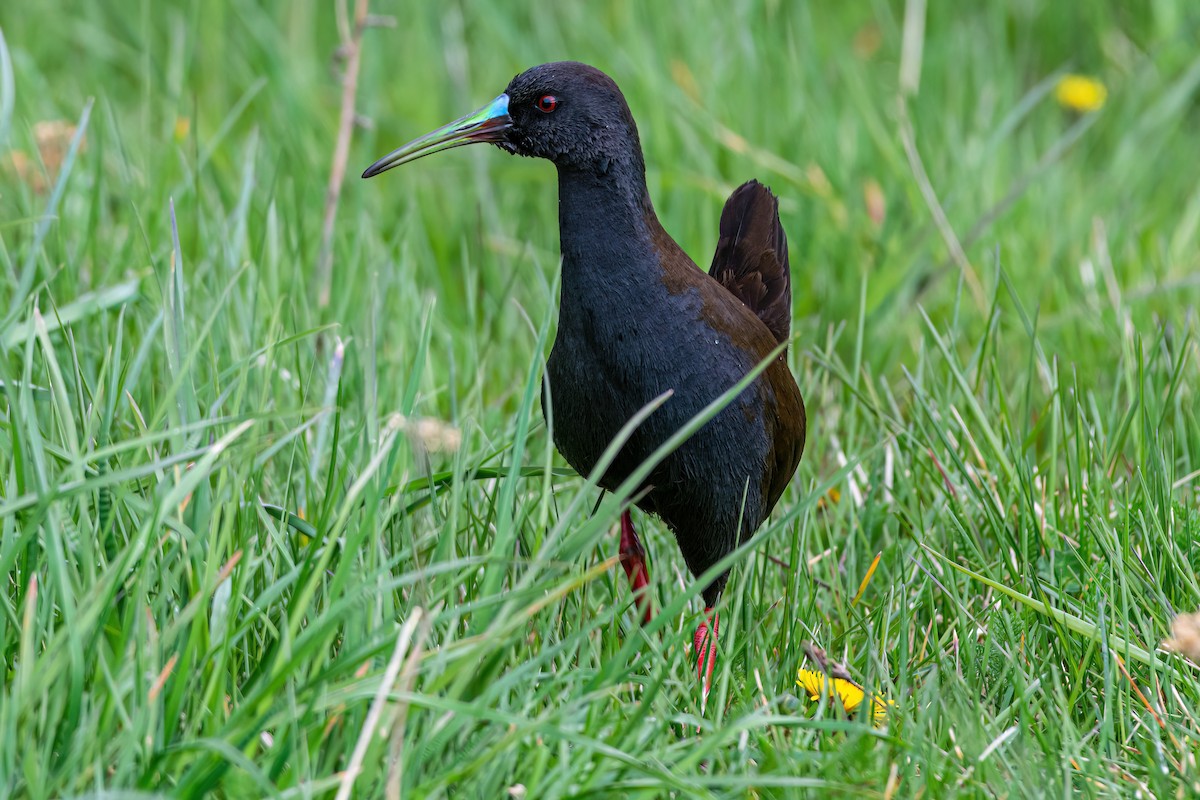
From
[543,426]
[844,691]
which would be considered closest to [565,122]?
[543,426]

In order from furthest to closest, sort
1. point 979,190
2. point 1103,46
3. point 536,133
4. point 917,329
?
point 1103,46 → point 979,190 → point 917,329 → point 536,133

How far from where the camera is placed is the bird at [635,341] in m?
2.66

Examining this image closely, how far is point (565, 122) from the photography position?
2.78 metres

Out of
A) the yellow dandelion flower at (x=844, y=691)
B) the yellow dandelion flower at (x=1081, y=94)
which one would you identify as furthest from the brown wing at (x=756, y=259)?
the yellow dandelion flower at (x=1081, y=94)

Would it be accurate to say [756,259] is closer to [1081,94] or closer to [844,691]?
[844,691]

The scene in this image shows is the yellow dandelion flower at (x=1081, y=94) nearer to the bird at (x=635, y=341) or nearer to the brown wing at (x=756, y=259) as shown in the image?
the brown wing at (x=756, y=259)

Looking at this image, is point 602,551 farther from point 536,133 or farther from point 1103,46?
point 1103,46

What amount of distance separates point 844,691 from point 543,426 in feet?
3.23

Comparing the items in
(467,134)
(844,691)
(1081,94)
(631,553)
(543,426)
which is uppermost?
(467,134)

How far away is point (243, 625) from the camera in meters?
2.05

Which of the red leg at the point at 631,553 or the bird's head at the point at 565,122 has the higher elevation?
the bird's head at the point at 565,122

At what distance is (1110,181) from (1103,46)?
1.05 meters

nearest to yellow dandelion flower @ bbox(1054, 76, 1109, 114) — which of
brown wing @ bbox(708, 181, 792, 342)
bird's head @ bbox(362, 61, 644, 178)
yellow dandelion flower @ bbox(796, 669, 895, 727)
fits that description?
brown wing @ bbox(708, 181, 792, 342)

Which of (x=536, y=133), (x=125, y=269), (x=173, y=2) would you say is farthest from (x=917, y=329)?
(x=173, y=2)
